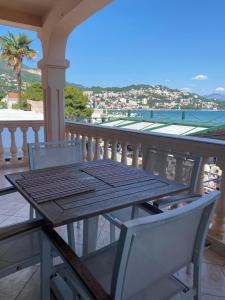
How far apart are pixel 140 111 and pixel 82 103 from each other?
3.62m

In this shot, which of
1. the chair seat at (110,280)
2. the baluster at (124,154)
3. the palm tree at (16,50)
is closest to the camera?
the chair seat at (110,280)

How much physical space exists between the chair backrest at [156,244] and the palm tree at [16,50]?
55.6 ft

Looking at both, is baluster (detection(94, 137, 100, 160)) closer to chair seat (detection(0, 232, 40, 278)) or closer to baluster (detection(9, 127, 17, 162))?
baluster (detection(9, 127, 17, 162))

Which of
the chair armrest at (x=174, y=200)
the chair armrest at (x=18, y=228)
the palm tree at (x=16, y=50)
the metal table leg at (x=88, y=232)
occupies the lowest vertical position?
the metal table leg at (x=88, y=232)

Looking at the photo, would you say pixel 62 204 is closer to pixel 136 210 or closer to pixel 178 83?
pixel 136 210

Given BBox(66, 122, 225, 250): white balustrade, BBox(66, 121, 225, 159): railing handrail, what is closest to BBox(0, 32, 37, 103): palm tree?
BBox(66, 122, 225, 250): white balustrade

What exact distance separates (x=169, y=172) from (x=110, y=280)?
101 cm

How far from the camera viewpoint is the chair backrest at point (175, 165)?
162 cm

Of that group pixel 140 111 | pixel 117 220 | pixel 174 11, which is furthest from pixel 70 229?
pixel 174 11

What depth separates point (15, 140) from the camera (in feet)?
13.2

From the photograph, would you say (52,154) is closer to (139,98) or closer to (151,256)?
(151,256)

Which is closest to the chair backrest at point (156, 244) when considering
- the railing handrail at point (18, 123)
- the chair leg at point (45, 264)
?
the chair leg at point (45, 264)

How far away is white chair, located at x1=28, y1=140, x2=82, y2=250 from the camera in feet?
6.31

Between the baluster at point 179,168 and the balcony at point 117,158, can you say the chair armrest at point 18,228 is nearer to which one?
the balcony at point 117,158
